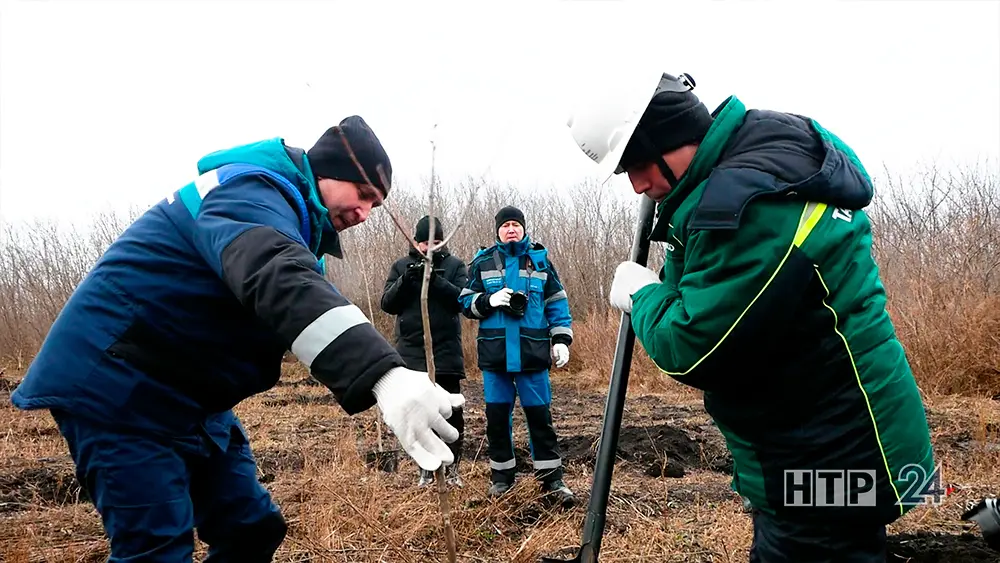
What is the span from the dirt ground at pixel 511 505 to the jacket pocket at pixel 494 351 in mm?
645

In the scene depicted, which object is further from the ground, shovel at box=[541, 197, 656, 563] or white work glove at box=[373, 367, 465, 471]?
white work glove at box=[373, 367, 465, 471]

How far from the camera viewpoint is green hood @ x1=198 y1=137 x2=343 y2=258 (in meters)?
2.22

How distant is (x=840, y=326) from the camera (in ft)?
5.84

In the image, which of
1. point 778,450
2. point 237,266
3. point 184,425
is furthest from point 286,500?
point 778,450

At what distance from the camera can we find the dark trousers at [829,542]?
6.10 ft

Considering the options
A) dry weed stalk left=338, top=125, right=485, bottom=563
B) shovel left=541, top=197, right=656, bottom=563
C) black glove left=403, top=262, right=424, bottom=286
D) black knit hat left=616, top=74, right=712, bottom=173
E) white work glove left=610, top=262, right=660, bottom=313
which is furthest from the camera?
black glove left=403, top=262, right=424, bottom=286

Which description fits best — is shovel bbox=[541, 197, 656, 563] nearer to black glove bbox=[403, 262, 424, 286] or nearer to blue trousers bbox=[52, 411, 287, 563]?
blue trousers bbox=[52, 411, 287, 563]

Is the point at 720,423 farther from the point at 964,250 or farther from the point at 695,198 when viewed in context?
Answer: the point at 964,250

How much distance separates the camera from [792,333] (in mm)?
1791

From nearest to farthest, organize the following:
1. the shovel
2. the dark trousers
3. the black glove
Result: the dark trousers
the shovel
the black glove

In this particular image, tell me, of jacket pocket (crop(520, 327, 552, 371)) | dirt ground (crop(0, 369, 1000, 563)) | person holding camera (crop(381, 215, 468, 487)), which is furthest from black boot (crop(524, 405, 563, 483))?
person holding camera (crop(381, 215, 468, 487))

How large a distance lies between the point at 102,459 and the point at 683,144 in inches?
74.5

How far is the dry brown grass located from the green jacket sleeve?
5.21 ft

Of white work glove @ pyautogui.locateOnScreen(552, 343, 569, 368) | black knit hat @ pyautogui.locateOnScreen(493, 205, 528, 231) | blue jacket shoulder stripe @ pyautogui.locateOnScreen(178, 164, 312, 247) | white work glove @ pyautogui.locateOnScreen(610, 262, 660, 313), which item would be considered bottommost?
white work glove @ pyautogui.locateOnScreen(552, 343, 569, 368)
